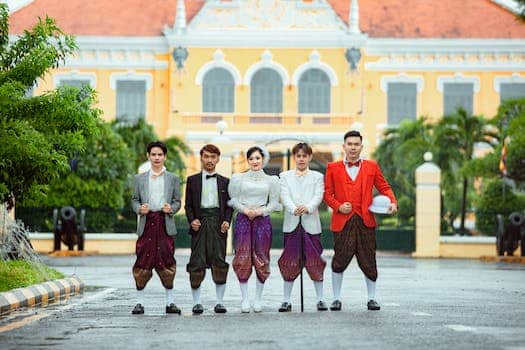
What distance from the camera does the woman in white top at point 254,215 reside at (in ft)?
39.9

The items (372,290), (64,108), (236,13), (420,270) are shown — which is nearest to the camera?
(372,290)

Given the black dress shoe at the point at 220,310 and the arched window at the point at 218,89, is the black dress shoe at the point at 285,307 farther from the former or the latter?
the arched window at the point at 218,89

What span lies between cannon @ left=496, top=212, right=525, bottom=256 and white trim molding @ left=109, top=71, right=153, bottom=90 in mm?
23831

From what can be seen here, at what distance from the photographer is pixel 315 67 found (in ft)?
158

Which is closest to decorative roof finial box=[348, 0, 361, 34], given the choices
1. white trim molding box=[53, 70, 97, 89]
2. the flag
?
white trim molding box=[53, 70, 97, 89]

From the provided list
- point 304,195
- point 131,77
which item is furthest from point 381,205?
point 131,77

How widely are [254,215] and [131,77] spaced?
3791 cm

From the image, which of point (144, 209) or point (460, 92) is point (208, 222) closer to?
point (144, 209)

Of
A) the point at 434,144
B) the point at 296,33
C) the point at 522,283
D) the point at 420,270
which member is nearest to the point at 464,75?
the point at 296,33

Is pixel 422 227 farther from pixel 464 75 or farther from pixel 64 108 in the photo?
pixel 464 75

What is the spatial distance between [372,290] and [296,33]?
36224 millimetres

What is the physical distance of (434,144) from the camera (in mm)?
35375

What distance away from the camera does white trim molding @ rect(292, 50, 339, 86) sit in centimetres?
4812

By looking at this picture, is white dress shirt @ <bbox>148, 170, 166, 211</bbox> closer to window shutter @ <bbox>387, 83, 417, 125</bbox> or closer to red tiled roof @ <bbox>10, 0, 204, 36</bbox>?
red tiled roof @ <bbox>10, 0, 204, 36</bbox>
